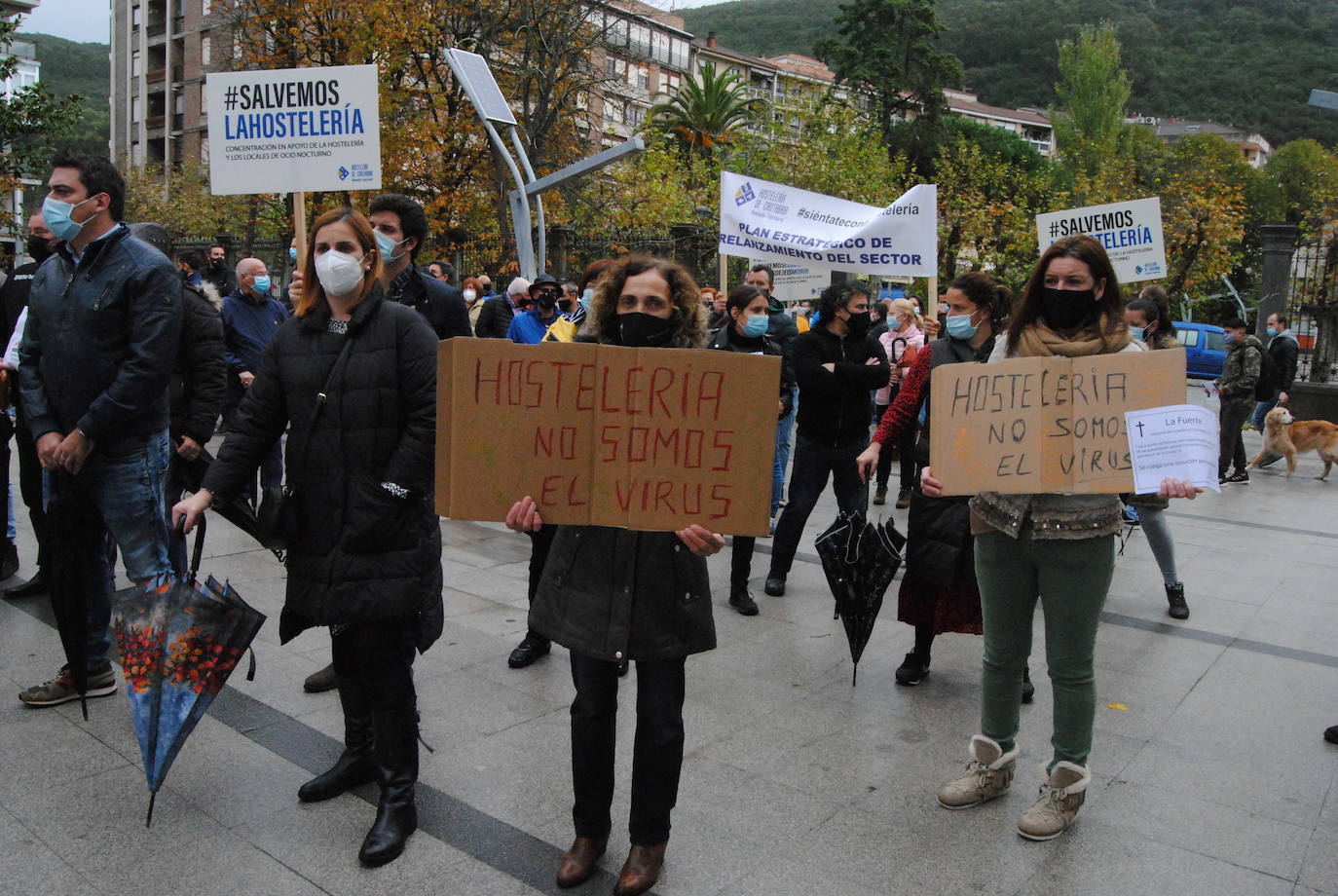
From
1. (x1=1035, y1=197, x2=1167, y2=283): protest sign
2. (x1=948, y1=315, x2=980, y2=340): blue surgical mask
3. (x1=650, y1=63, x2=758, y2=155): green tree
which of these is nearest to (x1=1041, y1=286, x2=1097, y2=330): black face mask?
(x1=948, y1=315, x2=980, y2=340): blue surgical mask

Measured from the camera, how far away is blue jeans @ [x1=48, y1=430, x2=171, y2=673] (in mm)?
4113

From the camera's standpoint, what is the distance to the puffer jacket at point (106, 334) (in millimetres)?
3986

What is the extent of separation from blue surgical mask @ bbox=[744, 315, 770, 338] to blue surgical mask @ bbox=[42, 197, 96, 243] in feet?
12.1

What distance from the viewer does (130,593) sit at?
3.31 m

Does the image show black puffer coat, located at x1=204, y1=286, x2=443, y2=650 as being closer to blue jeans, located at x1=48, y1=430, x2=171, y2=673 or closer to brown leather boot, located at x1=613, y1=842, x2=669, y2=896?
brown leather boot, located at x1=613, y1=842, x2=669, y2=896

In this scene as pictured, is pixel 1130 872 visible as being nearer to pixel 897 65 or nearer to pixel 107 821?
pixel 107 821

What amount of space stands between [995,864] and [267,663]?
3347mm

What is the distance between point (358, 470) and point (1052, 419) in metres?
2.17

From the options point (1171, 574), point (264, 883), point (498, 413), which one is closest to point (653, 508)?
point (498, 413)

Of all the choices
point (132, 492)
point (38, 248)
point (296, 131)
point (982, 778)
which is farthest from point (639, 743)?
point (296, 131)

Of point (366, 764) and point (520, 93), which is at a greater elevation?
point (520, 93)

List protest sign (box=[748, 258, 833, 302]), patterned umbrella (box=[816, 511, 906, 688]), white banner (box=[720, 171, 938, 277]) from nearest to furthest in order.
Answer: patterned umbrella (box=[816, 511, 906, 688]) < white banner (box=[720, 171, 938, 277]) < protest sign (box=[748, 258, 833, 302])

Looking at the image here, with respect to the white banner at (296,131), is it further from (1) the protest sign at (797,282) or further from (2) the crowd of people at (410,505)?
(1) the protest sign at (797,282)

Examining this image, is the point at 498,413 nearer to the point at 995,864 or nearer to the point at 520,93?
the point at 995,864
